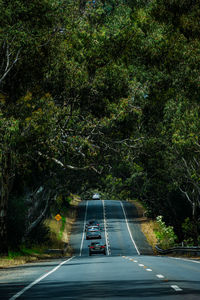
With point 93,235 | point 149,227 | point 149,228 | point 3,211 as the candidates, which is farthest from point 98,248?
point 149,227

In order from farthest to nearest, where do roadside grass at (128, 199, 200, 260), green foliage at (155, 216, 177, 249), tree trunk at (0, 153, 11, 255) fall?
roadside grass at (128, 199, 200, 260), green foliage at (155, 216, 177, 249), tree trunk at (0, 153, 11, 255)

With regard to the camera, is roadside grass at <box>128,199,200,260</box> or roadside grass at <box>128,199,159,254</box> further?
roadside grass at <box>128,199,159,254</box>

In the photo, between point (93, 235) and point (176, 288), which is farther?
point (93, 235)

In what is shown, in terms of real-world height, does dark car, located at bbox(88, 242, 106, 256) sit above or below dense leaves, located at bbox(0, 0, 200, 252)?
below

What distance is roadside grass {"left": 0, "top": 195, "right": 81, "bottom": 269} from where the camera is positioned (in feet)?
114

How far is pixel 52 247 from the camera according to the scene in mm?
60156

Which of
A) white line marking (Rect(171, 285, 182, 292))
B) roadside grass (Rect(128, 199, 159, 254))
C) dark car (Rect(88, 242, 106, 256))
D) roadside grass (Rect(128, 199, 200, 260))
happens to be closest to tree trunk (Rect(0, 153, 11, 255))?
dark car (Rect(88, 242, 106, 256))

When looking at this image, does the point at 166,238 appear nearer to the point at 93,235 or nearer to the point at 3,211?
the point at 93,235

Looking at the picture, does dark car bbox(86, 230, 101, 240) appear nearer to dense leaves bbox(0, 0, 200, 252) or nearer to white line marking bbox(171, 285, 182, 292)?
dense leaves bbox(0, 0, 200, 252)

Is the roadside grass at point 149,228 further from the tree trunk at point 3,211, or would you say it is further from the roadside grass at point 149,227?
the tree trunk at point 3,211

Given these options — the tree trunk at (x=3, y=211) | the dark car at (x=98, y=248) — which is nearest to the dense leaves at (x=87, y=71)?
the tree trunk at (x=3, y=211)

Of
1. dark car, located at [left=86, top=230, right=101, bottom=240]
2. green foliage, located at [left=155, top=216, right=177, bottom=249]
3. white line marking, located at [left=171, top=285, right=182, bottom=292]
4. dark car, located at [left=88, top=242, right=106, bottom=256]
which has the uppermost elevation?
dark car, located at [left=86, top=230, right=101, bottom=240]

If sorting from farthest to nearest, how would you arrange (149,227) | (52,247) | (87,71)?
(149,227) < (52,247) < (87,71)

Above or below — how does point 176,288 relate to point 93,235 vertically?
below
